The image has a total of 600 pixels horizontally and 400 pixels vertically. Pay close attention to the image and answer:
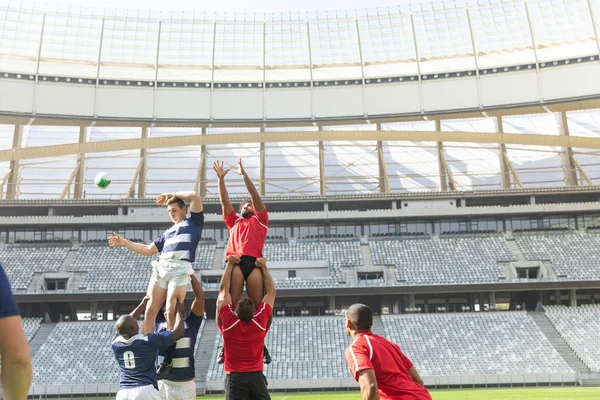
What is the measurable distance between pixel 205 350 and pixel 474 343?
691 inches

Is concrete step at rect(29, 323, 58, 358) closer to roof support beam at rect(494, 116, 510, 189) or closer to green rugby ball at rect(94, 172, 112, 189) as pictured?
green rugby ball at rect(94, 172, 112, 189)

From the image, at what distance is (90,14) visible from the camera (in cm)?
5584

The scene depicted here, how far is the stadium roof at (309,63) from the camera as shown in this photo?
5447 centimetres

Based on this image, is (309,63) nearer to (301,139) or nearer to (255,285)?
(301,139)

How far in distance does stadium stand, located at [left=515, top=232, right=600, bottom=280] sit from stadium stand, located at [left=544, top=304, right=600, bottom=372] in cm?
237

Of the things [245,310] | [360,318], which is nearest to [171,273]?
[245,310]

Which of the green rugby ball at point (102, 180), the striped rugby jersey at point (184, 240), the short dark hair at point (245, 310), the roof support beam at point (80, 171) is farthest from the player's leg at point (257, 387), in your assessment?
the roof support beam at point (80, 171)

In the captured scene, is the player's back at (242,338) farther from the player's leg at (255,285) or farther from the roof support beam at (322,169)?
the roof support beam at (322,169)

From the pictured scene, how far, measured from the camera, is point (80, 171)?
186 feet

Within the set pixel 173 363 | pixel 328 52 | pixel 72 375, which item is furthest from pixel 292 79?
pixel 173 363

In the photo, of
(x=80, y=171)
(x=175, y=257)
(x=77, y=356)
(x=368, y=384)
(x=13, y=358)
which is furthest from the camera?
(x=80, y=171)

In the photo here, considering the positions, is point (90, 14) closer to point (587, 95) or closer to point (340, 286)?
point (340, 286)

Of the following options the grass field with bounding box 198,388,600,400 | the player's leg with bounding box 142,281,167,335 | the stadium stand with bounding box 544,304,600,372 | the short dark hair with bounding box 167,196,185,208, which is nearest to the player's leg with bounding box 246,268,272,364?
the player's leg with bounding box 142,281,167,335

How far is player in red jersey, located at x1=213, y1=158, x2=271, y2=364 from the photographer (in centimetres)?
902
